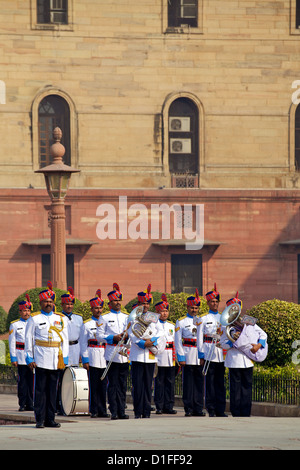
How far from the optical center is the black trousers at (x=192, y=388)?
57.5 ft

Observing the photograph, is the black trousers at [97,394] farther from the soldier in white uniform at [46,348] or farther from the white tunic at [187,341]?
the soldier in white uniform at [46,348]

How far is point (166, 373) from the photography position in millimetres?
18188

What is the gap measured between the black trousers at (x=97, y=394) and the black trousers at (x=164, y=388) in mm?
1010

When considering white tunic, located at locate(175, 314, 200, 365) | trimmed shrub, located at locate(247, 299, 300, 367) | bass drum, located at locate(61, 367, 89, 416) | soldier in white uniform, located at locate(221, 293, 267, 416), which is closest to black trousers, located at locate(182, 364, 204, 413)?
white tunic, located at locate(175, 314, 200, 365)

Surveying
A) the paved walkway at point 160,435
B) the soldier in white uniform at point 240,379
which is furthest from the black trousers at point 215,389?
the paved walkway at point 160,435

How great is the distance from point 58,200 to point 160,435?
1402 centimetres

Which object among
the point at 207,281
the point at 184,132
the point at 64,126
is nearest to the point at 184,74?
the point at 184,132

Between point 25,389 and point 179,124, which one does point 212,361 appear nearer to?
point 25,389

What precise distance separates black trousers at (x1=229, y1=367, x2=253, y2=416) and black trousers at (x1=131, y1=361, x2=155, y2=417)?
1.19 meters

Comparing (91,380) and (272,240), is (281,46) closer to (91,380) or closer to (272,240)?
(272,240)

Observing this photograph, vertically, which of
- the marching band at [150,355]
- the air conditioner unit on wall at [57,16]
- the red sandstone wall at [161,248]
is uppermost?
the air conditioner unit on wall at [57,16]

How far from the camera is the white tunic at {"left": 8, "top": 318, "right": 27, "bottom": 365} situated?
62.6 ft

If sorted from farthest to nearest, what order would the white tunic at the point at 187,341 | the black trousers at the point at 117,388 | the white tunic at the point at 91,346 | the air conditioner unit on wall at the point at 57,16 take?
the air conditioner unit on wall at the point at 57,16
the white tunic at the point at 187,341
the white tunic at the point at 91,346
the black trousers at the point at 117,388

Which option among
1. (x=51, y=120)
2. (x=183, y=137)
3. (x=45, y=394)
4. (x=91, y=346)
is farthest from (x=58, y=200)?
(x=45, y=394)
